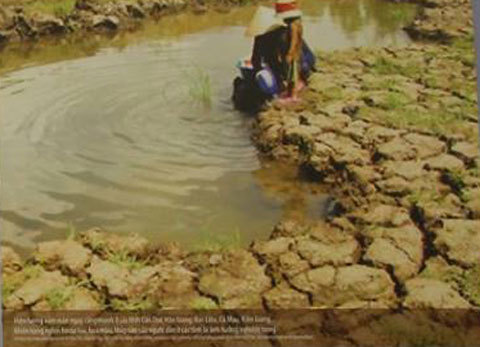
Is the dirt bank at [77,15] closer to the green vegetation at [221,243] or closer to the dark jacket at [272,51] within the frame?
the dark jacket at [272,51]

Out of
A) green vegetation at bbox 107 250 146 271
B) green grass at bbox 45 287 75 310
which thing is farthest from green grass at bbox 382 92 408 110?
green grass at bbox 45 287 75 310

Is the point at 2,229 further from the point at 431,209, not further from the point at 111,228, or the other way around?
the point at 431,209

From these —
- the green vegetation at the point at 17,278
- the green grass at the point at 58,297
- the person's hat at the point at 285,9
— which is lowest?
the green grass at the point at 58,297

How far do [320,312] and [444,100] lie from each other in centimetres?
134

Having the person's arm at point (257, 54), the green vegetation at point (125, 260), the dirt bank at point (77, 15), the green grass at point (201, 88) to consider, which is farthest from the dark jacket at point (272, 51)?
the dirt bank at point (77, 15)

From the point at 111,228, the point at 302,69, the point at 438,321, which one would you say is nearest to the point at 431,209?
the point at 438,321

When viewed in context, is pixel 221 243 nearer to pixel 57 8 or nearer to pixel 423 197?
pixel 423 197

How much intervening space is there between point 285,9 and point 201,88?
0.56 meters

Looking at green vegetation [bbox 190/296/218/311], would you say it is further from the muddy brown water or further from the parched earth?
the muddy brown water

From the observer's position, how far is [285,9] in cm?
305

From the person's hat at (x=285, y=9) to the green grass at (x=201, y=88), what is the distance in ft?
1.54

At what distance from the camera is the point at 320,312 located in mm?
1949

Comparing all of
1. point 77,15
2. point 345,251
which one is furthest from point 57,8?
point 345,251

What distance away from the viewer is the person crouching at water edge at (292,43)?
120 inches
